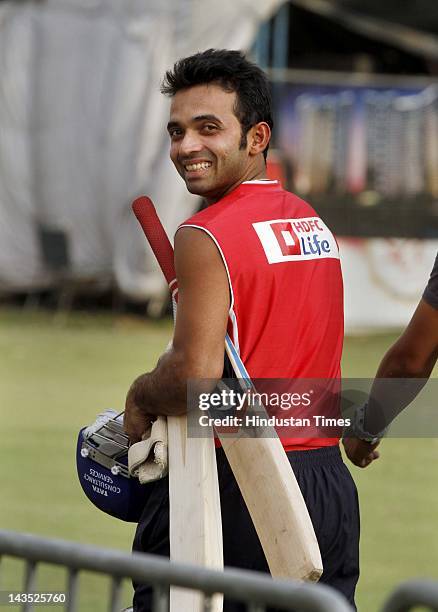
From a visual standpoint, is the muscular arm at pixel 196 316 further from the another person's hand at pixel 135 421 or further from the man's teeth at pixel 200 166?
the man's teeth at pixel 200 166

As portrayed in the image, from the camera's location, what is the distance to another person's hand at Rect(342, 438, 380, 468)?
3.98 meters

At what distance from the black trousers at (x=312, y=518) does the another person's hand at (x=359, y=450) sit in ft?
1.05

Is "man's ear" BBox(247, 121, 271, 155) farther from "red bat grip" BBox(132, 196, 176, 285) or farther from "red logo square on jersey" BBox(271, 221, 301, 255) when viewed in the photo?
"red bat grip" BBox(132, 196, 176, 285)

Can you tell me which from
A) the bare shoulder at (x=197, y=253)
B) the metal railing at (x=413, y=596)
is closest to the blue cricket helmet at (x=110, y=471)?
the bare shoulder at (x=197, y=253)

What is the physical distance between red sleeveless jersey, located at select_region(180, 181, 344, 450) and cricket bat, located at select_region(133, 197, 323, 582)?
12 centimetres

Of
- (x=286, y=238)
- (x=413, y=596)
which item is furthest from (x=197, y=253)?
(x=413, y=596)

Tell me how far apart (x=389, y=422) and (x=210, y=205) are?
900 millimetres

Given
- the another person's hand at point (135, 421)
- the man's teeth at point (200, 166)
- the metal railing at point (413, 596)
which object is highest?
the man's teeth at point (200, 166)

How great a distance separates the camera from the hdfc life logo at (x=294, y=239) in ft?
11.3

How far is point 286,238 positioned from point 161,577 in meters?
1.30

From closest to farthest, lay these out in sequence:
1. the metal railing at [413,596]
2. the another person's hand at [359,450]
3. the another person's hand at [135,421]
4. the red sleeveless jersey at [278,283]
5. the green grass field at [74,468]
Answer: the metal railing at [413,596] → the red sleeveless jersey at [278,283] → the another person's hand at [135,421] → the another person's hand at [359,450] → the green grass field at [74,468]

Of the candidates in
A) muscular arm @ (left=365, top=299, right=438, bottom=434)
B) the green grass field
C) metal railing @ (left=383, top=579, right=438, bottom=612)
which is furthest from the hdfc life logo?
the green grass field

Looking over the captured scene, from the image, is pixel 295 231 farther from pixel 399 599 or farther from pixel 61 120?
pixel 61 120

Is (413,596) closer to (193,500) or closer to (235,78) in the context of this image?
(193,500)
